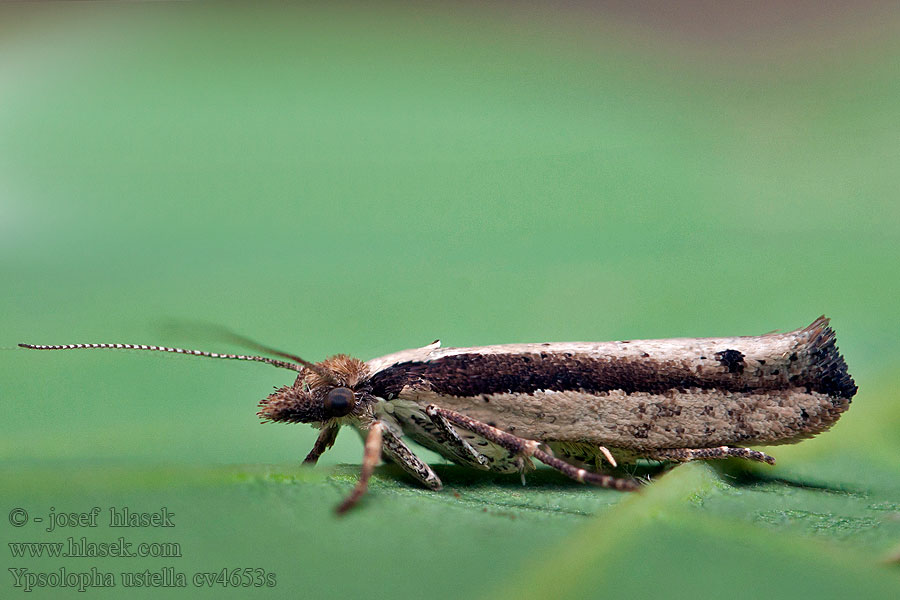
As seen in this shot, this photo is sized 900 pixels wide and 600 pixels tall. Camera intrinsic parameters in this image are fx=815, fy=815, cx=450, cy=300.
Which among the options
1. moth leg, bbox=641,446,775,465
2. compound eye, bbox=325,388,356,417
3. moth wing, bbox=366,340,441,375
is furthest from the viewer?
moth wing, bbox=366,340,441,375

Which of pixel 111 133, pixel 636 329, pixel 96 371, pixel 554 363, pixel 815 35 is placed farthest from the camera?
pixel 815 35

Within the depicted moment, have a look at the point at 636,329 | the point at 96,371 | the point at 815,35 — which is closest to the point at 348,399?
the point at 96,371

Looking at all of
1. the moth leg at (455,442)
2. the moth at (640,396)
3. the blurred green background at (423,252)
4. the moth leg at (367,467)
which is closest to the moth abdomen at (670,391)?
the moth at (640,396)

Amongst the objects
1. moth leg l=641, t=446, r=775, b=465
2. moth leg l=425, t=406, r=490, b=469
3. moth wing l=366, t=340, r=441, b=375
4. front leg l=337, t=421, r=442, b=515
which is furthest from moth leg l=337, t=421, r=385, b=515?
moth leg l=641, t=446, r=775, b=465

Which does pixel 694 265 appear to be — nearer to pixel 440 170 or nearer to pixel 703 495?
pixel 440 170

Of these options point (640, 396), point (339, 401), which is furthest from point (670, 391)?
point (339, 401)

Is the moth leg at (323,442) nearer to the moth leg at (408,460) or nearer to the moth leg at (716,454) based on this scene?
the moth leg at (408,460)

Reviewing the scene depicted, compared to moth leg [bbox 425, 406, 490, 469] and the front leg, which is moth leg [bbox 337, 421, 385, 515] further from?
moth leg [bbox 425, 406, 490, 469]
